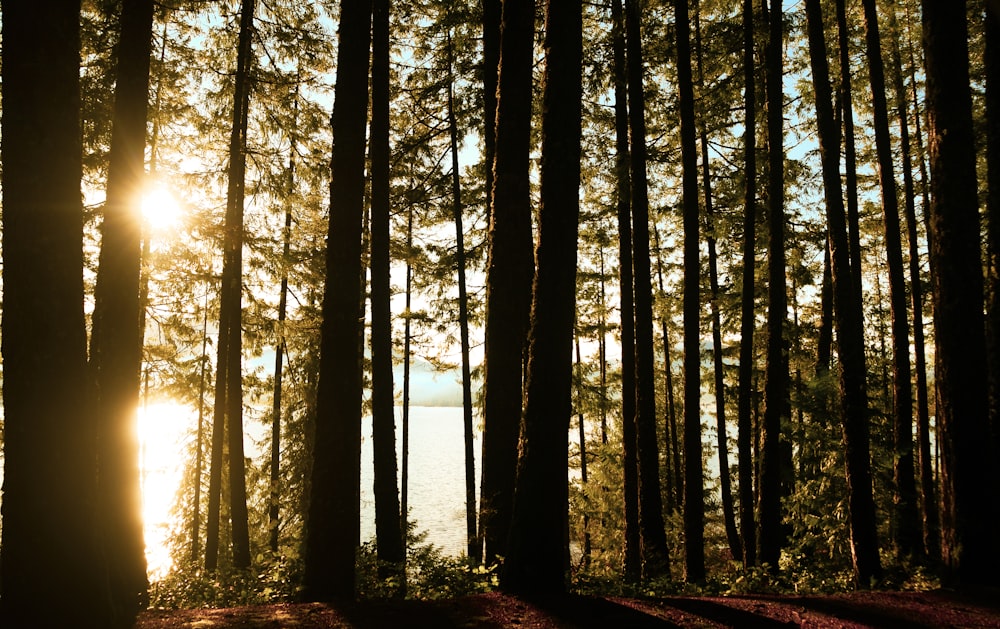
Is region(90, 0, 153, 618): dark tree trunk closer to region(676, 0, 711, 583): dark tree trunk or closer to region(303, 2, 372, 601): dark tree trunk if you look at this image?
region(303, 2, 372, 601): dark tree trunk

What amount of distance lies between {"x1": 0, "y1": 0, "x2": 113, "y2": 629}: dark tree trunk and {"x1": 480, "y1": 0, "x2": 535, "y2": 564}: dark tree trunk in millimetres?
4236

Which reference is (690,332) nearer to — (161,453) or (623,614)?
(623,614)

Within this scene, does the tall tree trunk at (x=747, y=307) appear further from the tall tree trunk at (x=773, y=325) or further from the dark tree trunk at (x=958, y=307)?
the dark tree trunk at (x=958, y=307)

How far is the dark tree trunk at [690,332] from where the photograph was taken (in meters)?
10.7

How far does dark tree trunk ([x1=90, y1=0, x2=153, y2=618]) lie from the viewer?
7359 mm

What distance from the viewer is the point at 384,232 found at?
1180 centimetres

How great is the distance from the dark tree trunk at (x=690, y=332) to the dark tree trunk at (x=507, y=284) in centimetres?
490

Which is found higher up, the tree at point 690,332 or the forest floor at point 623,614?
the tree at point 690,332

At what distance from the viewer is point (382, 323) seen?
37.7 ft

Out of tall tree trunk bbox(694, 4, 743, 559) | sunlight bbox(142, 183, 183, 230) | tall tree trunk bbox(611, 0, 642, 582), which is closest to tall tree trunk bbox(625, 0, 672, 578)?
tall tree trunk bbox(611, 0, 642, 582)

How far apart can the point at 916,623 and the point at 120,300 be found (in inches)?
410

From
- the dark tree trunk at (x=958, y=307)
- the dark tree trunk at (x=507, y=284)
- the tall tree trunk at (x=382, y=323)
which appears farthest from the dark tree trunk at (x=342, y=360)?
the dark tree trunk at (x=958, y=307)

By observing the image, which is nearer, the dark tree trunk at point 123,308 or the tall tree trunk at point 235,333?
the dark tree trunk at point 123,308


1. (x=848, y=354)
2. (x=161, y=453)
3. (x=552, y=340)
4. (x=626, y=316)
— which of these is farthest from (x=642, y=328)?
(x=161, y=453)
